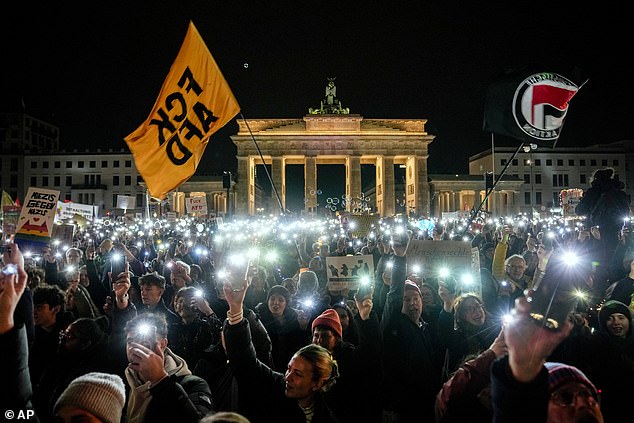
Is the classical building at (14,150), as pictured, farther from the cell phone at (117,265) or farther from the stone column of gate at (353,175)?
the cell phone at (117,265)

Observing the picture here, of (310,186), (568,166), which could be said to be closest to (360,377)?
(310,186)

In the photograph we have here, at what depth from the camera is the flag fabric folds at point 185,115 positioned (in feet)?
20.7

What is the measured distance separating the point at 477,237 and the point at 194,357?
11.7 m

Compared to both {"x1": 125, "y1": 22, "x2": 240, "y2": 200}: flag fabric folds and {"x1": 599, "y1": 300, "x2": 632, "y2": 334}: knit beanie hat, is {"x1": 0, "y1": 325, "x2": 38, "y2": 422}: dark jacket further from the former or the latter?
{"x1": 599, "y1": 300, "x2": 632, "y2": 334}: knit beanie hat

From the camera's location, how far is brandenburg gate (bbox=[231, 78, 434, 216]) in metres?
71.8

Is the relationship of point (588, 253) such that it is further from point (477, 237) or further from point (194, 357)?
point (477, 237)

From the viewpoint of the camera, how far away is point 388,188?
7244cm

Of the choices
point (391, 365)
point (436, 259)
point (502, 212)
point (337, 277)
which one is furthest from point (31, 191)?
point (502, 212)

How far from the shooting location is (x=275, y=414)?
338 centimetres

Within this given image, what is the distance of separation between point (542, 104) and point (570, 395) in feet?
15.3

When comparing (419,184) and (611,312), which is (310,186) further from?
(611,312)

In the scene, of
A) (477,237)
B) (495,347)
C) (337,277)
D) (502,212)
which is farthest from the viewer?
(502,212)

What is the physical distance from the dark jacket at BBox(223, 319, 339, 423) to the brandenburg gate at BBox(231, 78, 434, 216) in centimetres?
6801

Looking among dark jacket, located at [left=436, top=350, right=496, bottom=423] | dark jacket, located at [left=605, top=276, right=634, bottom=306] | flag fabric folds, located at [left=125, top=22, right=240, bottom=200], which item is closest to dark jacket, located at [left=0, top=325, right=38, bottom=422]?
dark jacket, located at [left=436, top=350, right=496, bottom=423]
